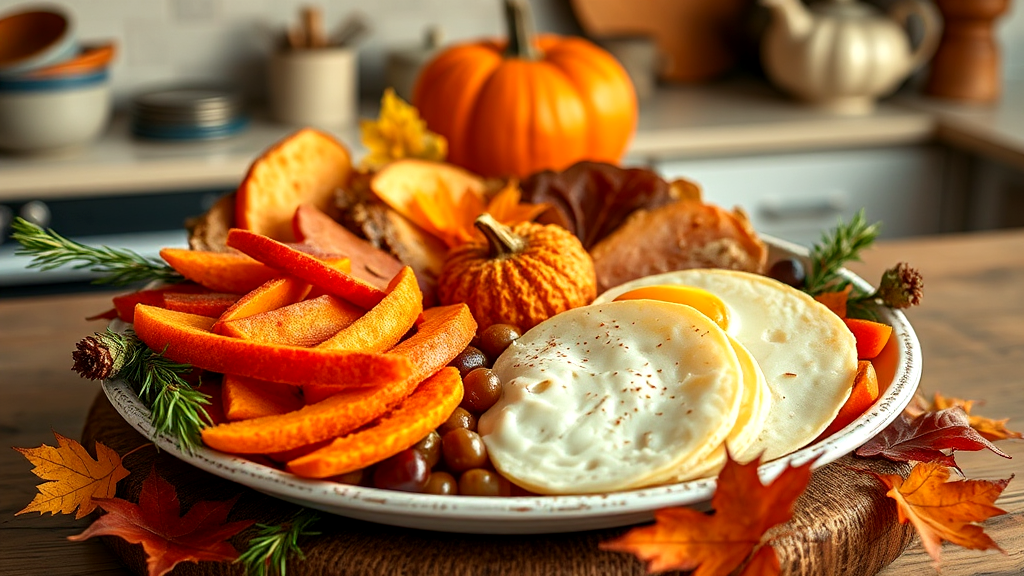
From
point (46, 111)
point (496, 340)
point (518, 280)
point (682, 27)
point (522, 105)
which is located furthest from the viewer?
point (682, 27)

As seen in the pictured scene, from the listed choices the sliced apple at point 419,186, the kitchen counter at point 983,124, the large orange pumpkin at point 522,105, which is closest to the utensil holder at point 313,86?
the large orange pumpkin at point 522,105

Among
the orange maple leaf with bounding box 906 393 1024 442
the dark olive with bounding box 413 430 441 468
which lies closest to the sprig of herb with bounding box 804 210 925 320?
the orange maple leaf with bounding box 906 393 1024 442

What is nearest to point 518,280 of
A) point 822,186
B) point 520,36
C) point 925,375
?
point 925,375

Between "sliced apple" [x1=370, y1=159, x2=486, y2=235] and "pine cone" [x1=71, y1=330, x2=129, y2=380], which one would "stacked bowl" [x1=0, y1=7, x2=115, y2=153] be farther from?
"pine cone" [x1=71, y1=330, x2=129, y2=380]

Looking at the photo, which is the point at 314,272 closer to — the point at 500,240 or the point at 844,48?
the point at 500,240

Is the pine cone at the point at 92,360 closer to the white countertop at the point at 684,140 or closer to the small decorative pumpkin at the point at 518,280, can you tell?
the small decorative pumpkin at the point at 518,280

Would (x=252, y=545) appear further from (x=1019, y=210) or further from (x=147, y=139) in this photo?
(x=1019, y=210)
